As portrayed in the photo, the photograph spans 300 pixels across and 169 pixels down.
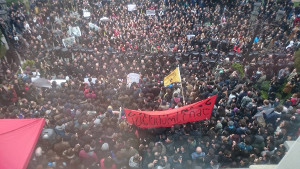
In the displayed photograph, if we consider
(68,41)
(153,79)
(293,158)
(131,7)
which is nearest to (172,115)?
(153,79)

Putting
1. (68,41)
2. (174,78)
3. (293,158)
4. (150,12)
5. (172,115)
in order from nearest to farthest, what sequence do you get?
(293,158) < (172,115) < (174,78) < (68,41) < (150,12)

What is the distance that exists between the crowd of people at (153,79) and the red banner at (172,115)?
433 mm

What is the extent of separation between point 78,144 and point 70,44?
29.4 feet

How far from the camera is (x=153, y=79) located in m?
10.9

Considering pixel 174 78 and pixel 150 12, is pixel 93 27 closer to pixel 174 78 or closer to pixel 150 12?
pixel 150 12

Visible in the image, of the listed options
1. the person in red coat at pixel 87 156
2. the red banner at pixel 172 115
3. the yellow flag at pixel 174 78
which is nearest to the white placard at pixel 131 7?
the yellow flag at pixel 174 78

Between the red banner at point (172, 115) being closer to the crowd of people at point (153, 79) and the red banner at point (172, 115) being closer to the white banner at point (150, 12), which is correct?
the crowd of people at point (153, 79)

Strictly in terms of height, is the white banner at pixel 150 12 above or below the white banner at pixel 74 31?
above

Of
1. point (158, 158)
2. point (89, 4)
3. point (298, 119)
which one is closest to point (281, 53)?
point (298, 119)

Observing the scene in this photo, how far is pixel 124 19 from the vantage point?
1744cm

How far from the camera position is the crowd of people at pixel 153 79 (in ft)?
24.4

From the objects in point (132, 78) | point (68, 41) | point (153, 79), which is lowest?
point (132, 78)

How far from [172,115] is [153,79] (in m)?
3.57

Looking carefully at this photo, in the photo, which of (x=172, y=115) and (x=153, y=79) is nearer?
(x=172, y=115)
